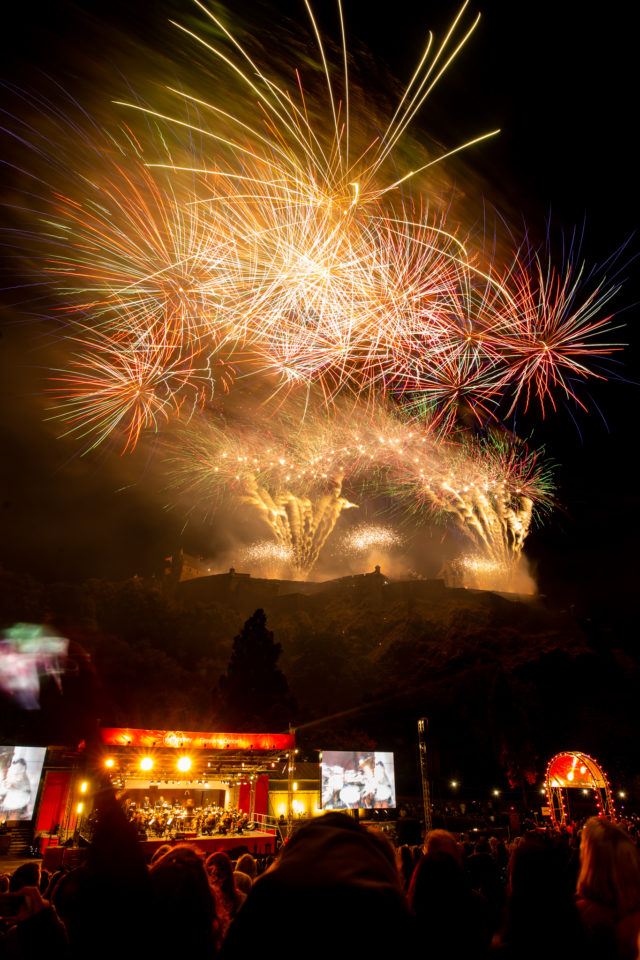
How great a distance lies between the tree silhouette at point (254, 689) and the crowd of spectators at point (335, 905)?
87.3 feet

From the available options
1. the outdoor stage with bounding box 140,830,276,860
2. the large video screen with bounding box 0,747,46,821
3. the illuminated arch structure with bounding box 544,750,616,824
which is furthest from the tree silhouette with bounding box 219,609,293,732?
the illuminated arch structure with bounding box 544,750,616,824

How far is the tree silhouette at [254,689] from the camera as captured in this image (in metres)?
28.3

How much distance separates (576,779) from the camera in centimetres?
1512

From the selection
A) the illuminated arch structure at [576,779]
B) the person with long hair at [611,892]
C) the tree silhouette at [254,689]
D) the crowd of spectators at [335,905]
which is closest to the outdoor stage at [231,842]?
the illuminated arch structure at [576,779]

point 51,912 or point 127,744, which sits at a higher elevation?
point 127,744

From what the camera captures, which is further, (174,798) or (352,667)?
(352,667)

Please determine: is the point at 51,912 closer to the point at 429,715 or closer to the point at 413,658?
the point at 429,715

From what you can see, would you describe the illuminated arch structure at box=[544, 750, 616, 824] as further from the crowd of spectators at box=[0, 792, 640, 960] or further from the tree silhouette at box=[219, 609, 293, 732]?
the tree silhouette at box=[219, 609, 293, 732]

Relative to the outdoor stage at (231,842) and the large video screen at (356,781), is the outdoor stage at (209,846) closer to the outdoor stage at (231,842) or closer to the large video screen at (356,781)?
the outdoor stage at (231,842)

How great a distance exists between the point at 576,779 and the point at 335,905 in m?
17.8

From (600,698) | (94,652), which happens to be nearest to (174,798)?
(94,652)

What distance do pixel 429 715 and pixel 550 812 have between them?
16388 mm

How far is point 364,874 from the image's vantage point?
0.90 m

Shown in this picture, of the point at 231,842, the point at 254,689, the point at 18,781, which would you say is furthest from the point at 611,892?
the point at 254,689
